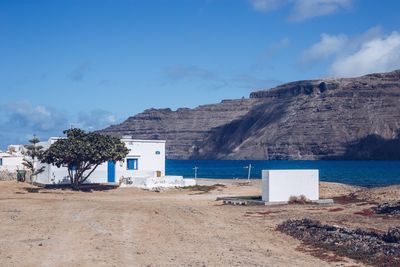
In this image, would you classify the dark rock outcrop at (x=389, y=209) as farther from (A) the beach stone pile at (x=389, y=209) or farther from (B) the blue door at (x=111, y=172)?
(B) the blue door at (x=111, y=172)

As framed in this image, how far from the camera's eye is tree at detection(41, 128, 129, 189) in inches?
1790

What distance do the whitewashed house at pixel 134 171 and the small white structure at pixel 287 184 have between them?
15.9m

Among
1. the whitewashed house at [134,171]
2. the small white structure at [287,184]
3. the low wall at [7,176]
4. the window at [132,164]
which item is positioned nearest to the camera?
the small white structure at [287,184]

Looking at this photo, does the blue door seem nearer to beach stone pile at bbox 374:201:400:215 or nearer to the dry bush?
the dry bush

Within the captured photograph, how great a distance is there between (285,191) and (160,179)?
17096 mm

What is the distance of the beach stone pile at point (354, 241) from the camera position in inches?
691

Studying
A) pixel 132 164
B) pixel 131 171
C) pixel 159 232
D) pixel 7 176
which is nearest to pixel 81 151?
pixel 131 171

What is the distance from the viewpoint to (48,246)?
19609mm

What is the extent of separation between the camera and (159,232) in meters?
23.6

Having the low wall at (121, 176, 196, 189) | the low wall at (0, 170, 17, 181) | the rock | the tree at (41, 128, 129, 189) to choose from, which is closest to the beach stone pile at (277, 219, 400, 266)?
the rock

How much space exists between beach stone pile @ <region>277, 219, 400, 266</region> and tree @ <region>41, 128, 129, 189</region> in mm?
23562

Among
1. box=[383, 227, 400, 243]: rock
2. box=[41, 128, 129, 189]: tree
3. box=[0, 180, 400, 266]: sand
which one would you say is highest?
box=[41, 128, 129, 189]: tree

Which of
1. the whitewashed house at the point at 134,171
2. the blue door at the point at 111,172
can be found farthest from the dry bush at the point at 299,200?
the blue door at the point at 111,172

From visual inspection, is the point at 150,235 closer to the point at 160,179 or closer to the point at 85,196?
the point at 85,196
